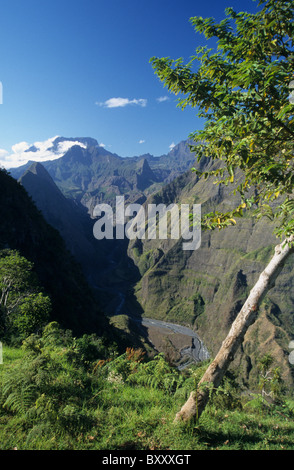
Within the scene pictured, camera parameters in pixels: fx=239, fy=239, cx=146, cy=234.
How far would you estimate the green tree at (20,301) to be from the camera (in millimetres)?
14805

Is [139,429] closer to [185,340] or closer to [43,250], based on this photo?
[43,250]

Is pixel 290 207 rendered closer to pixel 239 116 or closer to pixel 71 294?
pixel 239 116

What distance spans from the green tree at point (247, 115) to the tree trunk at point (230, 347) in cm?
2

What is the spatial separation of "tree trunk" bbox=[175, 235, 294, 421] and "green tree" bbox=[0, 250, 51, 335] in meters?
11.9

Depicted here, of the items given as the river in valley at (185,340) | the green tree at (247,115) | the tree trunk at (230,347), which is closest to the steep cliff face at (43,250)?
the tree trunk at (230,347)

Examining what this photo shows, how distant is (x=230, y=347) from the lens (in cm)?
588

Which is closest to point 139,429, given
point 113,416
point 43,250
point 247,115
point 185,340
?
point 113,416

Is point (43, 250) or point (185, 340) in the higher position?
point (43, 250)

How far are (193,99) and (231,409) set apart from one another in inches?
388

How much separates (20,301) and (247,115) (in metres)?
17.6

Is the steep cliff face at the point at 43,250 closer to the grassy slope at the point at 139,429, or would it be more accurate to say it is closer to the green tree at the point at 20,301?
the green tree at the point at 20,301

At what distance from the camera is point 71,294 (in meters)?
72.8

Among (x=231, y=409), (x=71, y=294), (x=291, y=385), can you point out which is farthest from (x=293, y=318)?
(x=231, y=409)

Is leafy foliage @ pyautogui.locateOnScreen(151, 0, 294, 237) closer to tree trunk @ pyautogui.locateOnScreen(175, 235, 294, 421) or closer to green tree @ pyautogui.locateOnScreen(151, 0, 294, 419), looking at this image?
green tree @ pyautogui.locateOnScreen(151, 0, 294, 419)
